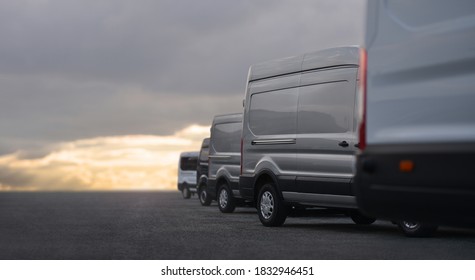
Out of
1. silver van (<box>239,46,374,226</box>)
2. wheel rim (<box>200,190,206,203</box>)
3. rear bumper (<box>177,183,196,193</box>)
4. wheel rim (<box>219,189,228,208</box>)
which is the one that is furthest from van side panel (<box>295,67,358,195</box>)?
rear bumper (<box>177,183,196,193</box>)

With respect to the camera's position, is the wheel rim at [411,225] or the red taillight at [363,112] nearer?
the red taillight at [363,112]

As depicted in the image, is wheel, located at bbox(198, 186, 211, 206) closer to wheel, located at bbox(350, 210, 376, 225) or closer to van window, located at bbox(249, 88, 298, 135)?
van window, located at bbox(249, 88, 298, 135)

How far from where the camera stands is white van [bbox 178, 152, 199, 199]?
36.4m

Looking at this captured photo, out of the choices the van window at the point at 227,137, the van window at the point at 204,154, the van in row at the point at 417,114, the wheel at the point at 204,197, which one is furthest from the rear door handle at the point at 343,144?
the van window at the point at 204,154

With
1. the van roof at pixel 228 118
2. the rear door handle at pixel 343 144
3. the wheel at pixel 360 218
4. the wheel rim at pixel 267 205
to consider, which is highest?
the van roof at pixel 228 118

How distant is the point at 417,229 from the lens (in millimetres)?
12953

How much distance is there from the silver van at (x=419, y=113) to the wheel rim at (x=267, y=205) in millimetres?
8935

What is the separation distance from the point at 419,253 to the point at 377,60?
4.86m

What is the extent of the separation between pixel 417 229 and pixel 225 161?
9742 mm

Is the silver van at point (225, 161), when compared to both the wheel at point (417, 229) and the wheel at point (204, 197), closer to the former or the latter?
the wheel at point (204, 197)

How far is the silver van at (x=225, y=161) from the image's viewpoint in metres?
21.6

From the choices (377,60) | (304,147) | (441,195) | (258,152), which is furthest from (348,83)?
(441,195)
